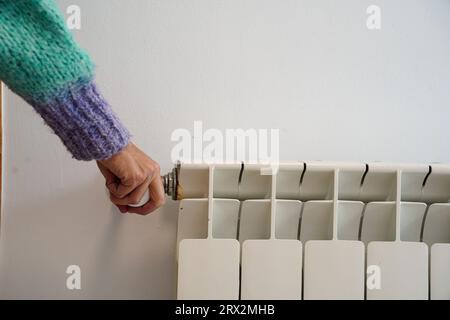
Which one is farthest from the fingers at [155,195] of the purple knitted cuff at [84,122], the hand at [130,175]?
the purple knitted cuff at [84,122]

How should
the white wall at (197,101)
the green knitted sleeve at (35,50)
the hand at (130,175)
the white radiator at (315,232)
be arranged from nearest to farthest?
the green knitted sleeve at (35,50), the hand at (130,175), the white radiator at (315,232), the white wall at (197,101)

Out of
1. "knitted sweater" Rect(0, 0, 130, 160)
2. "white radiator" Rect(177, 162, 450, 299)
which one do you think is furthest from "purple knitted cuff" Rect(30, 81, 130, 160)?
"white radiator" Rect(177, 162, 450, 299)

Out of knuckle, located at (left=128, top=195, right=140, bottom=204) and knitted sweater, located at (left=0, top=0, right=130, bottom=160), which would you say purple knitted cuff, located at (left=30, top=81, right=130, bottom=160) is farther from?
knuckle, located at (left=128, top=195, right=140, bottom=204)

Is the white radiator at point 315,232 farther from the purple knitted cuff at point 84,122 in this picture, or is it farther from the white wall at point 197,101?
the purple knitted cuff at point 84,122

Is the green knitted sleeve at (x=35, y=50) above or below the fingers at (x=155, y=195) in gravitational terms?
above

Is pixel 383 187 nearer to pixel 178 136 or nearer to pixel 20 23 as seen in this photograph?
pixel 178 136

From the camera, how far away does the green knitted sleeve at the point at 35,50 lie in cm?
42

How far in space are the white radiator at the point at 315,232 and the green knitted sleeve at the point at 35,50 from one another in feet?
1.08

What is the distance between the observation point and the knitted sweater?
42 centimetres

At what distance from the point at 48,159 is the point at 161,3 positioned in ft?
1.24

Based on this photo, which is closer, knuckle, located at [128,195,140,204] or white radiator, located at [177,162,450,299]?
knuckle, located at [128,195,140,204]

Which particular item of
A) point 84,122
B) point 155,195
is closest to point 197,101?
point 155,195

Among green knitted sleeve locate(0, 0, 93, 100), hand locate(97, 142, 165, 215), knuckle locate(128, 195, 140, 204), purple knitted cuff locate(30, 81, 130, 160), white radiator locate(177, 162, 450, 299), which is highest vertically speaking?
green knitted sleeve locate(0, 0, 93, 100)

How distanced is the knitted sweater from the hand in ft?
0.18
